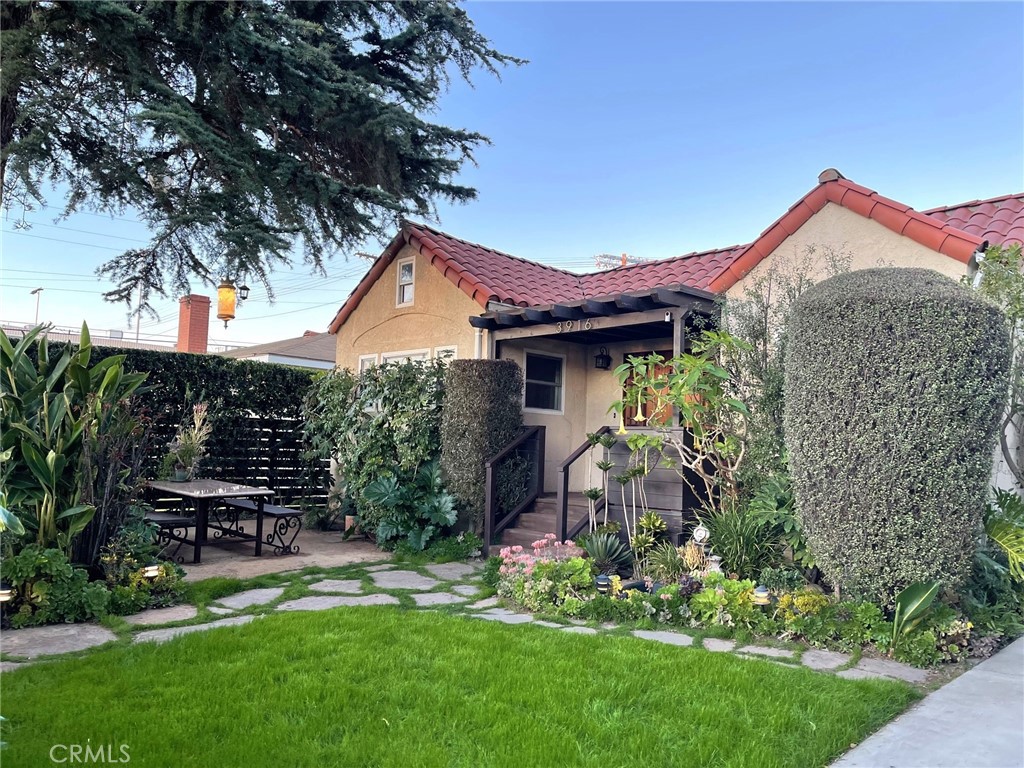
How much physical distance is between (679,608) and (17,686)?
4401 millimetres

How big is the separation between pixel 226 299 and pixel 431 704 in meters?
8.10

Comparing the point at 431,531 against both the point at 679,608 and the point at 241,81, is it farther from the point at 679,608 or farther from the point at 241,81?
the point at 241,81

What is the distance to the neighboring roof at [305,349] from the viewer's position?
26.1m

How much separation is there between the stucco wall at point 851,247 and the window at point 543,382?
11.5 ft

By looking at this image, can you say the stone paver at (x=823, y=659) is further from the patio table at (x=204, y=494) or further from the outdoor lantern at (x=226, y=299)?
the outdoor lantern at (x=226, y=299)

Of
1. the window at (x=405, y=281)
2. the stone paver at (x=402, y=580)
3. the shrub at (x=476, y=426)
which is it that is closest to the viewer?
the stone paver at (x=402, y=580)

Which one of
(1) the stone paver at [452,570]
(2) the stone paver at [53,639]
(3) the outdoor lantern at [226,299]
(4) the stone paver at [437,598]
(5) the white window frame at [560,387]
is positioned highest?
(3) the outdoor lantern at [226,299]

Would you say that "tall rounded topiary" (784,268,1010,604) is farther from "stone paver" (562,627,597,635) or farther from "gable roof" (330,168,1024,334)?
"gable roof" (330,168,1024,334)

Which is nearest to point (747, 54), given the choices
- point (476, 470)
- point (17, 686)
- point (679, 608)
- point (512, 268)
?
point (512, 268)

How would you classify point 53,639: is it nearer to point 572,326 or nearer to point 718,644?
point 718,644

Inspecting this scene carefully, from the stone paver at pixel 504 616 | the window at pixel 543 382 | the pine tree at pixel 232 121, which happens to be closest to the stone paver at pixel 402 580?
the stone paver at pixel 504 616

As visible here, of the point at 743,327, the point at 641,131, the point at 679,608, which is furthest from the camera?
the point at 641,131

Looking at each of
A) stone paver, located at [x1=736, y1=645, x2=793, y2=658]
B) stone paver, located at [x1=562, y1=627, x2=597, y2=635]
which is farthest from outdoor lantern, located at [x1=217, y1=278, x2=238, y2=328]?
stone paver, located at [x1=736, y1=645, x2=793, y2=658]

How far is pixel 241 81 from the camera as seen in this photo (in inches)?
355
